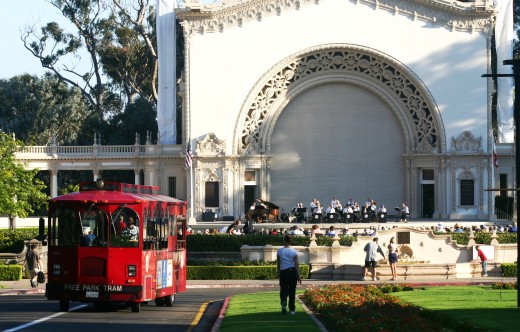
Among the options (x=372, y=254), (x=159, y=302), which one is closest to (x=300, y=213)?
(x=372, y=254)

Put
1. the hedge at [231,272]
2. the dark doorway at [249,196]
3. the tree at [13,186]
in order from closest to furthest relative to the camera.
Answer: the hedge at [231,272] → the tree at [13,186] → the dark doorway at [249,196]

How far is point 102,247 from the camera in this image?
28.3m

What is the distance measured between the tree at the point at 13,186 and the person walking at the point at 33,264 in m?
13.6

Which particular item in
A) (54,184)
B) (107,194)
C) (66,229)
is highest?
(54,184)

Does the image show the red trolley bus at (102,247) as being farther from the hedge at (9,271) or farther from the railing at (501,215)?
Answer: the railing at (501,215)

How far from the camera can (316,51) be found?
2707 inches

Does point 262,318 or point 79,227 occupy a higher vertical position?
point 79,227

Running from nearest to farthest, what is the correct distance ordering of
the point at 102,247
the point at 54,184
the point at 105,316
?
the point at 105,316 → the point at 102,247 → the point at 54,184

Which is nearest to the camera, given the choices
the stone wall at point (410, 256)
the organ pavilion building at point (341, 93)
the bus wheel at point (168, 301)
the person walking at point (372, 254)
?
the bus wheel at point (168, 301)

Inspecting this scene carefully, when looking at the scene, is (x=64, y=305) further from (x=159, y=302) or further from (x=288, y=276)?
(x=288, y=276)

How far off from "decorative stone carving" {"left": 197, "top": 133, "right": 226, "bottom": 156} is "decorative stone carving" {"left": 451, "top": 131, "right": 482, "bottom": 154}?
12980mm

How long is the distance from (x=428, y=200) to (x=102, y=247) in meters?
43.7

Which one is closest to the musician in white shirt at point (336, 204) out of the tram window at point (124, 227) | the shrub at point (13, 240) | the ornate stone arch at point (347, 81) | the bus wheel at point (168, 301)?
the ornate stone arch at point (347, 81)

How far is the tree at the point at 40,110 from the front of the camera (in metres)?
93.0
